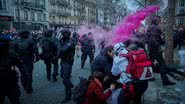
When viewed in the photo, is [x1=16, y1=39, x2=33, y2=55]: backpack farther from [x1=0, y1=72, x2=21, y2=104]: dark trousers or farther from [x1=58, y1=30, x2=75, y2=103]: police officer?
[x1=0, y1=72, x2=21, y2=104]: dark trousers

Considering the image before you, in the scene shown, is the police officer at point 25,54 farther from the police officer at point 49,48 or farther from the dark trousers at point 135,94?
the dark trousers at point 135,94

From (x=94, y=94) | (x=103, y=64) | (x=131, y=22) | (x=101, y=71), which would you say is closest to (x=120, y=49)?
(x=103, y=64)

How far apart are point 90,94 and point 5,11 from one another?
34.4 metres

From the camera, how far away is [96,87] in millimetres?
3918

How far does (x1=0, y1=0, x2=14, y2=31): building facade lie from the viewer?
34.3 meters

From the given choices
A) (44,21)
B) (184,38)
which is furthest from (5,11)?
(184,38)

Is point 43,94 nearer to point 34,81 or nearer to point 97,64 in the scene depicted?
point 34,81

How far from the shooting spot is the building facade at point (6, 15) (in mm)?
34312

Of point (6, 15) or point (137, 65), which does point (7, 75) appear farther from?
point (6, 15)

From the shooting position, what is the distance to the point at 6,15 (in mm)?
35062

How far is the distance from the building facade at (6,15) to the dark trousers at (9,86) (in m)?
31.2

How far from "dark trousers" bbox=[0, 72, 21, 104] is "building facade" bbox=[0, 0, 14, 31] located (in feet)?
102

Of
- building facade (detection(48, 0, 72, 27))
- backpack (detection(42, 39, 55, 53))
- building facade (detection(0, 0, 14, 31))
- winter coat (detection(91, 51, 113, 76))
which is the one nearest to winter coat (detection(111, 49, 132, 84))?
winter coat (detection(91, 51, 113, 76))

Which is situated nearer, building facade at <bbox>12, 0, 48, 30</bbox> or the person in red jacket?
the person in red jacket
